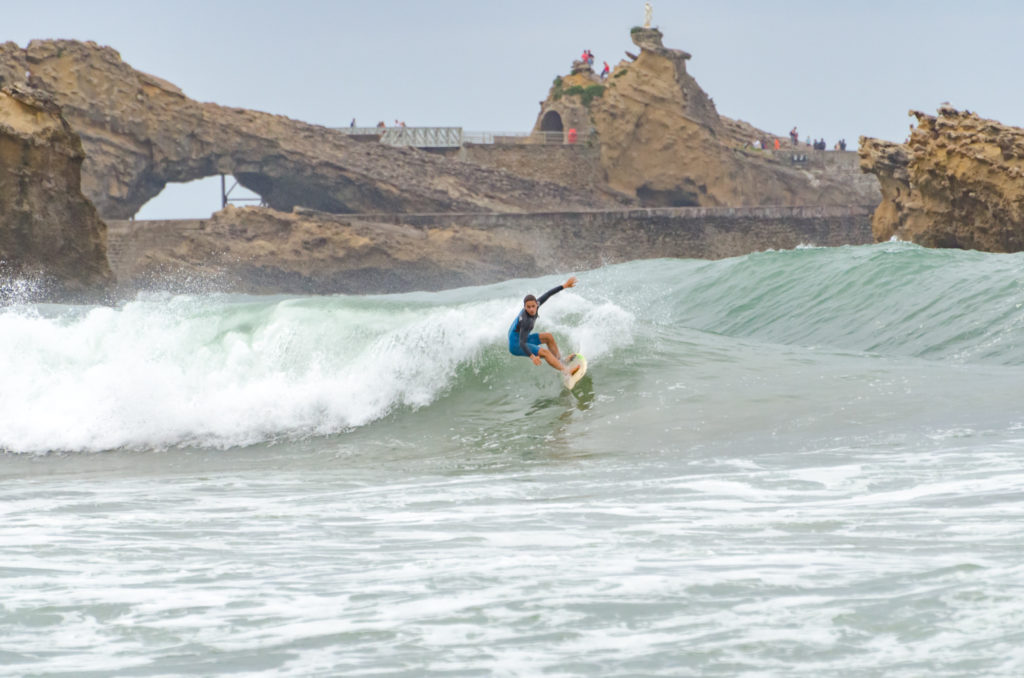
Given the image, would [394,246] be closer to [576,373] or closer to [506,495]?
[576,373]

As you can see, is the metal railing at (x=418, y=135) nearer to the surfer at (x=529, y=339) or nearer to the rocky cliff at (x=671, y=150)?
the rocky cliff at (x=671, y=150)

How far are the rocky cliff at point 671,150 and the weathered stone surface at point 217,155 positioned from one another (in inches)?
232

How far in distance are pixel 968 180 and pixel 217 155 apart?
2815 centimetres

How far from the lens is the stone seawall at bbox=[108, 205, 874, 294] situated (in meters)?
36.2

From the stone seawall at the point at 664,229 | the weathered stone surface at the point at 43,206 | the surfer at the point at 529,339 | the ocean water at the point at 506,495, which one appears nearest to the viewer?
the ocean water at the point at 506,495

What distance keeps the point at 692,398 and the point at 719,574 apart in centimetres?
506

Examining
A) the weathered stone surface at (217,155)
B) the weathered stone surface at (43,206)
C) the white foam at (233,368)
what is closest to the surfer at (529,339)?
the white foam at (233,368)

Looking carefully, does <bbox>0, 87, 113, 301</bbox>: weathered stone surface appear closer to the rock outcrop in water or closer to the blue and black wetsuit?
the blue and black wetsuit

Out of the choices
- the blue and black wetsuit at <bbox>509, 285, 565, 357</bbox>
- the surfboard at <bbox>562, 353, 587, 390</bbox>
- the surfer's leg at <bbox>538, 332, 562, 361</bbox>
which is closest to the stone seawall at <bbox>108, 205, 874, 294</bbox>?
the surfboard at <bbox>562, 353, 587, 390</bbox>

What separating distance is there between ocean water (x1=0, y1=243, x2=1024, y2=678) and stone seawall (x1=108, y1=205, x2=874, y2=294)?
77.9 feet

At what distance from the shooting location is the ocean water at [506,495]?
337cm

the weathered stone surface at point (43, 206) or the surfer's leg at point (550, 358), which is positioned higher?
the weathered stone surface at point (43, 206)

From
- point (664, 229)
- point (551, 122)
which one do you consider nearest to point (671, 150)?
point (551, 122)

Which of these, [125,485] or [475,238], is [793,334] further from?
[475,238]
